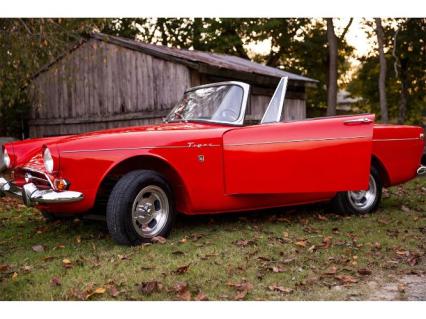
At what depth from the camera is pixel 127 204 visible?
17.0ft

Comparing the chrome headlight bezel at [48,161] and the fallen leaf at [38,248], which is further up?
the chrome headlight bezel at [48,161]

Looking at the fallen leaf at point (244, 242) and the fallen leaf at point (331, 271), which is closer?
the fallen leaf at point (331, 271)

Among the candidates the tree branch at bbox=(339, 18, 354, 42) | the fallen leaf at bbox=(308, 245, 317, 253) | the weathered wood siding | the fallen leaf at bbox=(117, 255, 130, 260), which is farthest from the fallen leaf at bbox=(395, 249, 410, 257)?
the tree branch at bbox=(339, 18, 354, 42)

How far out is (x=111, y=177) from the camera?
573 cm

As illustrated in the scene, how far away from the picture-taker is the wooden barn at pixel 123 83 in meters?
13.9

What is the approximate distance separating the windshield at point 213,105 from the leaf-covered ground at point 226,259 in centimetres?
131

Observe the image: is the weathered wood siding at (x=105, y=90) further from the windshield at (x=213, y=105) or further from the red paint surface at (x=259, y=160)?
the red paint surface at (x=259, y=160)

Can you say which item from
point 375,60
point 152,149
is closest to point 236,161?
point 152,149

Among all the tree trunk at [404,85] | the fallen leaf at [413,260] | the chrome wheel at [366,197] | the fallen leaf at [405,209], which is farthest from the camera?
the tree trunk at [404,85]

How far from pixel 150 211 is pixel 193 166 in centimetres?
68

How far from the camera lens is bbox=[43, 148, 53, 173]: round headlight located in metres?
5.12

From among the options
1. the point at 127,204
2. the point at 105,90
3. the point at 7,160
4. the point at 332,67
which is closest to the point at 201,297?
the point at 127,204

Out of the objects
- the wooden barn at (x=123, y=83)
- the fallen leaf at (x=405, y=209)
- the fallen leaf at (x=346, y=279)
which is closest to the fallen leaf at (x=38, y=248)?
the fallen leaf at (x=346, y=279)

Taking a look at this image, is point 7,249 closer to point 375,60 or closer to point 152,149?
point 152,149
